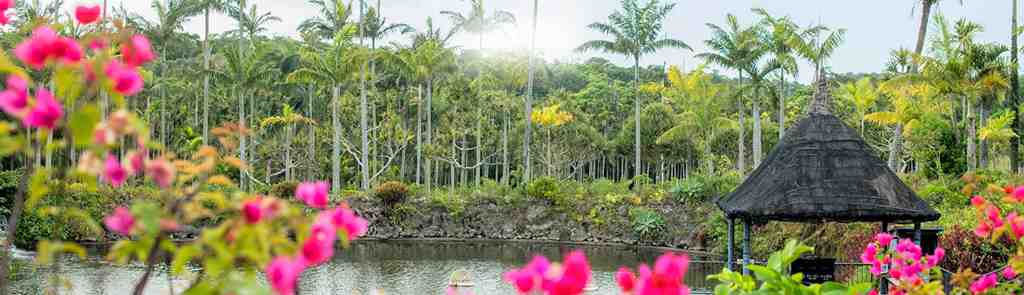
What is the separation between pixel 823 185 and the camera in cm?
982

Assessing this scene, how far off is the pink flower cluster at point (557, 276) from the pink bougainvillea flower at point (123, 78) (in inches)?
29.5

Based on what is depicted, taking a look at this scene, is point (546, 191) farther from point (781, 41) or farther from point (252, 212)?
point (252, 212)

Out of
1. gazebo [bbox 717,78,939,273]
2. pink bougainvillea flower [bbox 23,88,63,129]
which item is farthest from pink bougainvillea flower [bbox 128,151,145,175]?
gazebo [bbox 717,78,939,273]

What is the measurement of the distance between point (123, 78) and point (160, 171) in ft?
0.56

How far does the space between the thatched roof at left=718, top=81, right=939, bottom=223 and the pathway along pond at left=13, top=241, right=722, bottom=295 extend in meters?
2.67

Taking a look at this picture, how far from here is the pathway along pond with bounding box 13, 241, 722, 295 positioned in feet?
47.4

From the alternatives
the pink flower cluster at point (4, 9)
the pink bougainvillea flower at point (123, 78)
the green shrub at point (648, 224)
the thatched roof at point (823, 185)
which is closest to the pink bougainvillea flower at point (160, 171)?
the pink bougainvillea flower at point (123, 78)

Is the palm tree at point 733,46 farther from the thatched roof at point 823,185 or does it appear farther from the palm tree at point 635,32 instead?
the thatched roof at point 823,185

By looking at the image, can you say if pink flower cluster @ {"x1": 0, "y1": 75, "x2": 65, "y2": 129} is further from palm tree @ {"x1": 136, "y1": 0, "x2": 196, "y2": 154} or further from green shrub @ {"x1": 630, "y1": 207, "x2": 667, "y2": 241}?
palm tree @ {"x1": 136, "y1": 0, "x2": 196, "y2": 154}

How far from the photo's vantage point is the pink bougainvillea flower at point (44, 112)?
1.57m

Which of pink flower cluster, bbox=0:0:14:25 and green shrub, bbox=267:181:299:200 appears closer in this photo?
pink flower cluster, bbox=0:0:14:25

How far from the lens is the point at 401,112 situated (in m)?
33.9

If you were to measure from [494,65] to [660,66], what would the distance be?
25.0 m

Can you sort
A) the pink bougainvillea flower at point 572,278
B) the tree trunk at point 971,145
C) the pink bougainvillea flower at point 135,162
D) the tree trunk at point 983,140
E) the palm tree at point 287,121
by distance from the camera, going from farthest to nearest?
the palm tree at point 287,121, the tree trunk at point 983,140, the tree trunk at point 971,145, the pink bougainvillea flower at point 572,278, the pink bougainvillea flower at point 135,162
